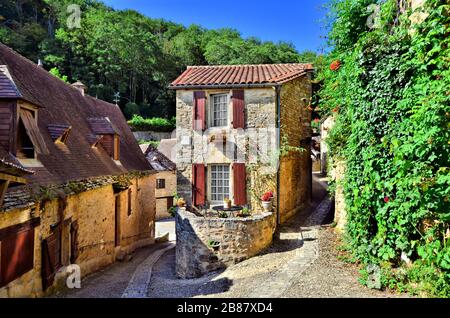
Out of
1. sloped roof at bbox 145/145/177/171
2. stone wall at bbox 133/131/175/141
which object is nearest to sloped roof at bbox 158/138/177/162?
sloped roof at bbox 145/145/177/171

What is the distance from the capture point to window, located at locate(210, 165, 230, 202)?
12.6 m

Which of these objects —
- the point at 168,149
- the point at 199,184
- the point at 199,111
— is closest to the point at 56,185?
the point at 199,184

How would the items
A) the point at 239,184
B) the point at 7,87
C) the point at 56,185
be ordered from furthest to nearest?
the point at 239,184
the point at 56,185
the point at 7,87

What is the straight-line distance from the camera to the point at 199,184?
12578 mm

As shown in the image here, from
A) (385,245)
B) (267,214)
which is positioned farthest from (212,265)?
(385,245)

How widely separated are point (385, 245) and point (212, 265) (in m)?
5.16

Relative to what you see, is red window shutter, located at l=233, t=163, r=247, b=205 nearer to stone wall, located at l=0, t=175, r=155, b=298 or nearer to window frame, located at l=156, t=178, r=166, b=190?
stone wall, located at l=0, t=175, r=155, b=298

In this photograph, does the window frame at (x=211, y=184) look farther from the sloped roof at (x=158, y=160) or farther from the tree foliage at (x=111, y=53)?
the tree foliage at (x=111, y=53)

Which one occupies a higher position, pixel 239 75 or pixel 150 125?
pixel 150 125

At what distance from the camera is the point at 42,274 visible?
7.57 m

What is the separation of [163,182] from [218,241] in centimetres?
1737

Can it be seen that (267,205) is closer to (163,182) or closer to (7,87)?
(7,87)

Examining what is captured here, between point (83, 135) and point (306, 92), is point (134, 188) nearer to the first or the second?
point (83, 135)

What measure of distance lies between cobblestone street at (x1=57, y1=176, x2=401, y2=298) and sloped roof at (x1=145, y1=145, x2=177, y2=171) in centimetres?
1296
